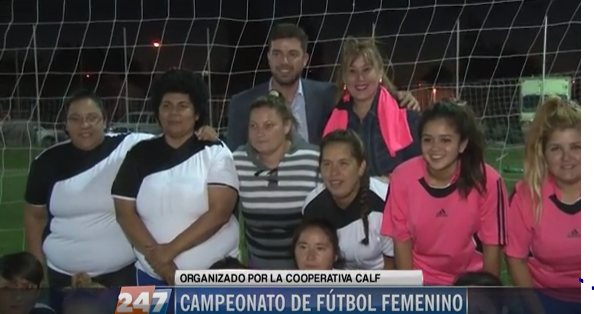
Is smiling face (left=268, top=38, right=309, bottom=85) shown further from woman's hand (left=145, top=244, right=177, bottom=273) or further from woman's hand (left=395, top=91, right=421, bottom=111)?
woman's hand (left=145, top=244, right=177, bottom=273)

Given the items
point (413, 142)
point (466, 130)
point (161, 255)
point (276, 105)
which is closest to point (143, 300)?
point (161, 255)

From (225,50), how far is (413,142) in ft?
2.11

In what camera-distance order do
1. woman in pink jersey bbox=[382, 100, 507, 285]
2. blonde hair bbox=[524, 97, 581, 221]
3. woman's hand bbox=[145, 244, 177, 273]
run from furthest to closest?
woman's hand bbox=[145, 244, 177, 273]
woman in pink jersey bbox=[382, 100, 507, 285]
blonde hair bbox=[524, 97, 581, 221]

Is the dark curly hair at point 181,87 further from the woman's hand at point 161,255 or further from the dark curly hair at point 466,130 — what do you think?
the dark curly hair at point 466,130

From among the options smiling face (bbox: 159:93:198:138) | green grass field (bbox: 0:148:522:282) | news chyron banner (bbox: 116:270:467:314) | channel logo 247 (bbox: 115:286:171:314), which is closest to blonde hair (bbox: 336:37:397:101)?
green grass field (bbox: 0:148:522:282)

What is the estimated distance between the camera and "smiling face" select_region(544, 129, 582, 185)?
7.34 ft

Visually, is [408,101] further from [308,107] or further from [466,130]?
[308,107]

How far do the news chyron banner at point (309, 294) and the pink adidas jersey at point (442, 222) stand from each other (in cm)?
8

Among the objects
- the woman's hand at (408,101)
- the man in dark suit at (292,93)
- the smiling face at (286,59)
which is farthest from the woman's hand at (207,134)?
the woman's hand at (408,101)

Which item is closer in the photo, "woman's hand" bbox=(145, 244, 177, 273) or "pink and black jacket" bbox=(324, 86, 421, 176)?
"pink and black jacket" bbox=(324, 86, 421, 176)

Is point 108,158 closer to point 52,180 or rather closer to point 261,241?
point 52,180

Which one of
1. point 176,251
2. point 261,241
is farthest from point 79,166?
point 261,241

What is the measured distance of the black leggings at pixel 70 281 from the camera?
2.44 meters

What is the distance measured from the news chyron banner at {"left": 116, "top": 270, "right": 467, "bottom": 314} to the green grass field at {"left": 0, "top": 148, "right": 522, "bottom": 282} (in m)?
0.29
